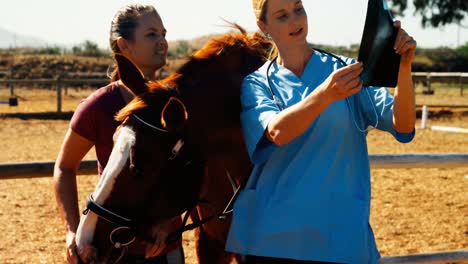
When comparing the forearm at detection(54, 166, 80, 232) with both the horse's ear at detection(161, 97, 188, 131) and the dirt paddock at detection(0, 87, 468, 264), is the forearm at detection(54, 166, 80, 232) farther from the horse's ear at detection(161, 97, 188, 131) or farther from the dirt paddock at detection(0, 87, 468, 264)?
the dirt paddock at detection(0, 87, 468, 264)

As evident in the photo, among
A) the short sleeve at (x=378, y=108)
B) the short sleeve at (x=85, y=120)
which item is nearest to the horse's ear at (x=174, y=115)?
the short sleeve at (x=85, y=120)

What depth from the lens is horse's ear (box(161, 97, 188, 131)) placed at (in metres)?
2.30

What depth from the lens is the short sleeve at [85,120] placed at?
2.57 metres

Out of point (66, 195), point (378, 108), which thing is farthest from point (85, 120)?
point (378, 108)

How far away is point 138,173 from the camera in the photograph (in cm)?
228

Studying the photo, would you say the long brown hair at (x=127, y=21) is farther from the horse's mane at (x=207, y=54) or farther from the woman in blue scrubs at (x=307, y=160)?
the woman in blue scrubs at (x=307, y=160)

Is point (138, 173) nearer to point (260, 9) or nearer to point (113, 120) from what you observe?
point (113, 120)

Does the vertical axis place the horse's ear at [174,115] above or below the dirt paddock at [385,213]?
above

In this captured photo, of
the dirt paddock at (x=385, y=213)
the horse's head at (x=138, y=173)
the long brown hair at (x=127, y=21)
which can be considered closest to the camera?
the horse's head at (x=138, y=173)

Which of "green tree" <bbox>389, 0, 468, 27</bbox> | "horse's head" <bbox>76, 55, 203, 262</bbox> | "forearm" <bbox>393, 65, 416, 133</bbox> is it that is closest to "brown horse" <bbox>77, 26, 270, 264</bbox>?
"horse's head" <bbox>76, 55, 203, 262</bbox>

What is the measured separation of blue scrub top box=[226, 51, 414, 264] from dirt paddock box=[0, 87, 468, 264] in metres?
3.39

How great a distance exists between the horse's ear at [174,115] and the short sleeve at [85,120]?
41 centimetres

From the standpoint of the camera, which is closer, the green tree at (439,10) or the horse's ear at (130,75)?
the horse's ear at (130,75)

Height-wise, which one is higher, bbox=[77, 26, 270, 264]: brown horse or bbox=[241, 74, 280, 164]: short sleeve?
bbox=[241, 74, 280, 164]: short sleeve
